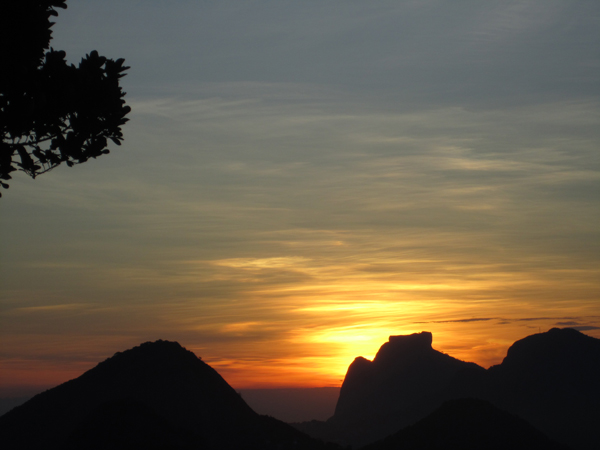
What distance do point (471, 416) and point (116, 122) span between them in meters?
76.1

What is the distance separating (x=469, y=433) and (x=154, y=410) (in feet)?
142

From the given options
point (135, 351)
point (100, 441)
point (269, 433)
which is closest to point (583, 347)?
point (269, 433)

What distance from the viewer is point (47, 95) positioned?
1877 centimetres

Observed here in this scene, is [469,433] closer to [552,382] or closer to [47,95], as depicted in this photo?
[47,95]

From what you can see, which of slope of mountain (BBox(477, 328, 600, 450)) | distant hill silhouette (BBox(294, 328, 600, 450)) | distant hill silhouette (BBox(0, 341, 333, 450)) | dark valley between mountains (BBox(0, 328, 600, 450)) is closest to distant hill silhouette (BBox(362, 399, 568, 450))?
dark valley between mountains (BBox(0, 328, 600, 450))

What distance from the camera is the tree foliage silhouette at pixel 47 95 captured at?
17812 mm

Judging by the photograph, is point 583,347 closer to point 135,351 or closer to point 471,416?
point 471,416

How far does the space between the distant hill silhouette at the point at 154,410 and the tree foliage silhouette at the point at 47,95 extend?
4814 cm

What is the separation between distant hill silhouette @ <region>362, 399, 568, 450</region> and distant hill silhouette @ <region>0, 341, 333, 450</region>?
1403 cm

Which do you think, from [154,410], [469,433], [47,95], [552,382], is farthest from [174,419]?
[552,382]

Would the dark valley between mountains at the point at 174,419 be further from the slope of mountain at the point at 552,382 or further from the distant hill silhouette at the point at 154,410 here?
the slope of mountain at the point at 552,382

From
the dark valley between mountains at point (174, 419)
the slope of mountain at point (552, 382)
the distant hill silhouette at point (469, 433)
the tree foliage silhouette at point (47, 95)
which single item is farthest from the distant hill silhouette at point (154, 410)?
the slope of mountain at point (552, 382)

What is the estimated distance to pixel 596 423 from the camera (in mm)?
134250

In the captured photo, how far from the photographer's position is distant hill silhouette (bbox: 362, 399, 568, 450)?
74.5m
